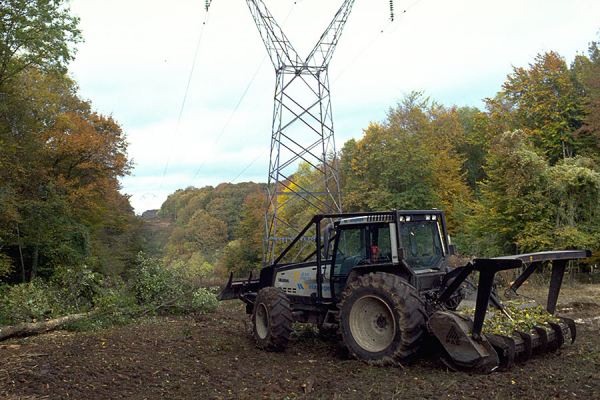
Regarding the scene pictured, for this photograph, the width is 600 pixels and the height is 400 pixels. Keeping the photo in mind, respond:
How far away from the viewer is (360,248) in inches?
310

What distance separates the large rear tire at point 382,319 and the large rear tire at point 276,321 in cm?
145

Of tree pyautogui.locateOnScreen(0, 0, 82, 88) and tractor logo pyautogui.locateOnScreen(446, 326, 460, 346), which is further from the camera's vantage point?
tree pyautogui.locateOnScreen(0, 0, 82, 88)

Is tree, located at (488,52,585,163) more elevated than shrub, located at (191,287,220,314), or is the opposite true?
tree, located at (488,52,585,163)

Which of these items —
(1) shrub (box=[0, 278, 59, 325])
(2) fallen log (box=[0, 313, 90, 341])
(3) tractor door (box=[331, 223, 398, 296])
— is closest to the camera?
(3) tractor door (box=[331, 223, 398, 296])

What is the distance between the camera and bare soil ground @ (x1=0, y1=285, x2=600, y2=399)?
5512mm

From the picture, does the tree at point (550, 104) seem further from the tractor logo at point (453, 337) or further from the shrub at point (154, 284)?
the tractor logo at point (453, 337)

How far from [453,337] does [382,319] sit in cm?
110

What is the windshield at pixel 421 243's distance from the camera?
7531 millimetres

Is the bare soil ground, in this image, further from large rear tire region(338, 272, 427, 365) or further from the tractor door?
the tractor door

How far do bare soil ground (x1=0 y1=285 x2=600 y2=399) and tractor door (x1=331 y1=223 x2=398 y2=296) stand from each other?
4.48 feet

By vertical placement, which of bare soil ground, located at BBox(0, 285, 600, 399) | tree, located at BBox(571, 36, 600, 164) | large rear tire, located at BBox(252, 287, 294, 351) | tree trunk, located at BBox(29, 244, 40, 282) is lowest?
bare soil ground, located at BBox(0, 285, 600, 399)

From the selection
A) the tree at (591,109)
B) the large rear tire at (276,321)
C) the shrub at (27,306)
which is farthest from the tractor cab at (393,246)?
the tree at (591,109)

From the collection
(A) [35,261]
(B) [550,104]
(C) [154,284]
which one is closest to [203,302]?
(C) [154,284]

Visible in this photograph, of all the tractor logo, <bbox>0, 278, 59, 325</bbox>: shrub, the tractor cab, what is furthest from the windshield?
<bbox>0, 278, 59, 325</bbox>: shrub
